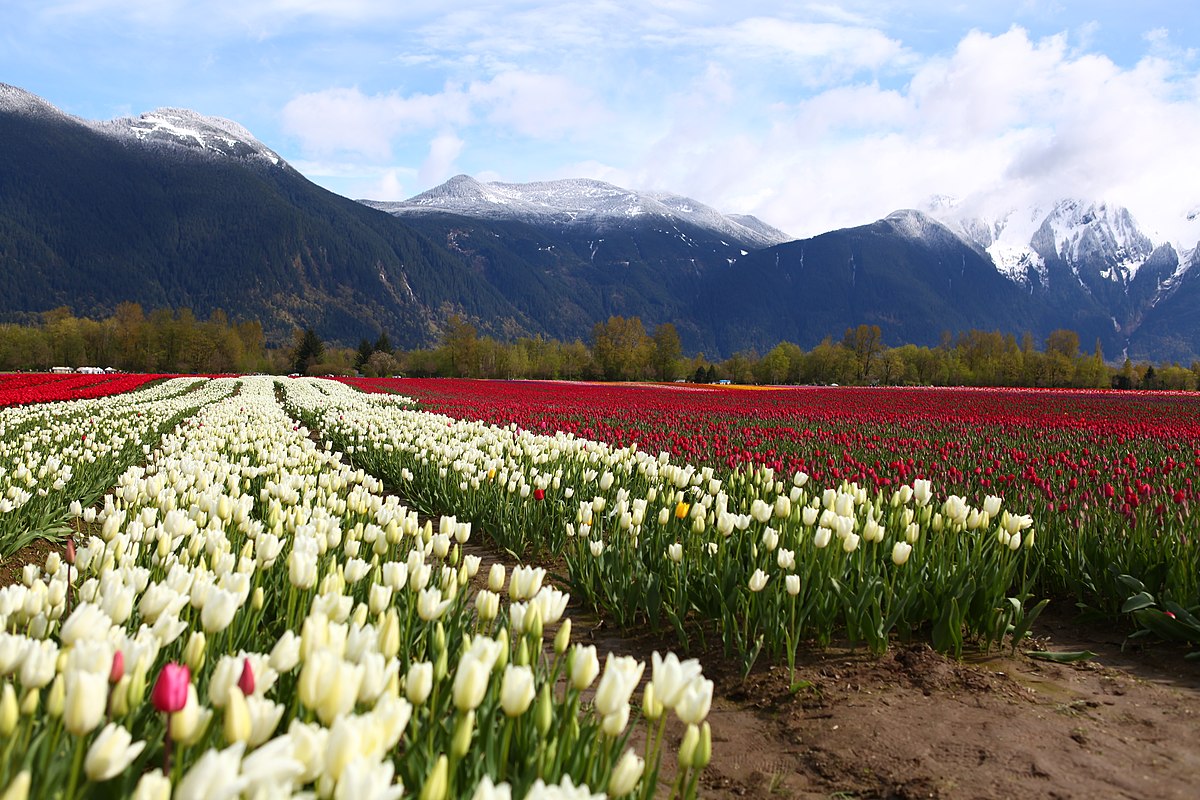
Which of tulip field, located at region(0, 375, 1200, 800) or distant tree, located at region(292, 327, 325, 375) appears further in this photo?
distant tree, located at region(292, 327, 325, 375)

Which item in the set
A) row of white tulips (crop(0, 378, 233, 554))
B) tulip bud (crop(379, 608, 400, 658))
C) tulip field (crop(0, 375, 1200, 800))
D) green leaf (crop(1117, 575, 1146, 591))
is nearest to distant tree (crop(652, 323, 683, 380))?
row of white tulips (crop(0, 378, 233, 554))

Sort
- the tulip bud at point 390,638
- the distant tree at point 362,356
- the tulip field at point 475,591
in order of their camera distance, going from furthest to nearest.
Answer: the distant tree at point 362,356 < the tulip bud at point 390,638 < the tulip field at point 475,591

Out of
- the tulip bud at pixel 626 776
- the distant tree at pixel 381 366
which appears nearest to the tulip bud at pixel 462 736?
the tulip bud at pixel 626 776

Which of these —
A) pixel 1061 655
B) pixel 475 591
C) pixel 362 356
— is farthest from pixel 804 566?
pixel 362 356

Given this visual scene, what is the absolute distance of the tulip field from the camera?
6.14ft

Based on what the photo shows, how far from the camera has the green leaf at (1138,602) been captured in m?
4.57

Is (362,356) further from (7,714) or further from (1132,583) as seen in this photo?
(7,714)

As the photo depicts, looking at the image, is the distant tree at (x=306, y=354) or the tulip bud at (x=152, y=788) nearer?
the tulip bud at (x=152, y=788)

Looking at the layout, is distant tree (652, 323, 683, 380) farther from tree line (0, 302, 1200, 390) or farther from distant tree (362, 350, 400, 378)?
distant tree (362, 350, 400, 378)

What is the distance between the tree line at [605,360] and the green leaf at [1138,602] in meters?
82.5

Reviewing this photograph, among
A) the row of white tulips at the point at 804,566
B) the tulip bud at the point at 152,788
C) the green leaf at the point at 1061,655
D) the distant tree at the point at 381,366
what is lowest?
the distant tree at the point at 381,366

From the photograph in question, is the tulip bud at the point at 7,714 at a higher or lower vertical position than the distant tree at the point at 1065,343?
lower

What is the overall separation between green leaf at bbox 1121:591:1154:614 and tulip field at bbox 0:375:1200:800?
24 mm

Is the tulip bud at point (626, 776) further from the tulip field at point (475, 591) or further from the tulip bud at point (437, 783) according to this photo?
the tulip bud at point (437, 783)
